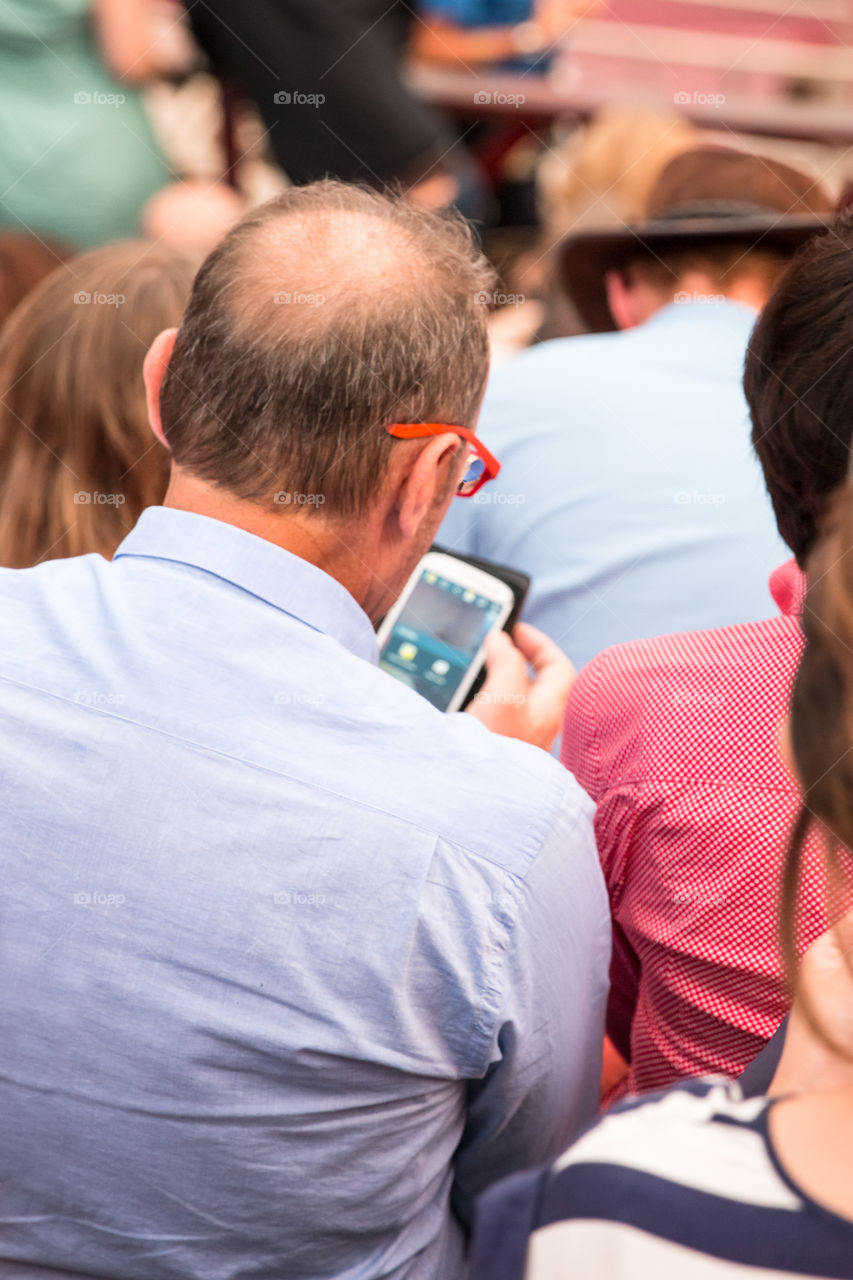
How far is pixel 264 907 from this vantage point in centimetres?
79

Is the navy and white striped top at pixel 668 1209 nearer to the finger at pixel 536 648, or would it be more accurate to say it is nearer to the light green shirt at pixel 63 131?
the finger at pixel 536 648

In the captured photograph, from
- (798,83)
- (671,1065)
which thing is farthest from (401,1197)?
(798,83)

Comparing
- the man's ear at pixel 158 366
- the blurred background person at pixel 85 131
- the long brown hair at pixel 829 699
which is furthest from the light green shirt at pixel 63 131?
the long brown hair at pixel 829 699

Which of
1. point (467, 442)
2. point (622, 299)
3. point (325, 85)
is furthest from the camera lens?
point (325, 85)

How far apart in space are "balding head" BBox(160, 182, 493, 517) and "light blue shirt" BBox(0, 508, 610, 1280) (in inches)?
5.0

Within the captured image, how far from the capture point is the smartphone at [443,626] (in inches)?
48.9

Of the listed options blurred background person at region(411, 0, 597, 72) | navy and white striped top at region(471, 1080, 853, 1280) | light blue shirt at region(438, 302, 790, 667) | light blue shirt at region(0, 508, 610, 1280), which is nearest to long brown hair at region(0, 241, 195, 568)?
light blue shirt at region(438, 302, 790, 667)

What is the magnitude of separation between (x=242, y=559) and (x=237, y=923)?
264mm

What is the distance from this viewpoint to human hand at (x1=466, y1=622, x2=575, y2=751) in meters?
1.17

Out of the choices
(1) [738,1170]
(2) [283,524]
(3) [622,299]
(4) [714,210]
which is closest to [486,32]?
(3) [622,299]

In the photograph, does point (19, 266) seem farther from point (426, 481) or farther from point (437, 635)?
point (426, 481)

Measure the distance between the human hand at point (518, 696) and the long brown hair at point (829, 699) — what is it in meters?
0.56

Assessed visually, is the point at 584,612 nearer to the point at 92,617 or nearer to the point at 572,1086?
the point at 572,1086

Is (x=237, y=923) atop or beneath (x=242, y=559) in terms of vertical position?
beneath
